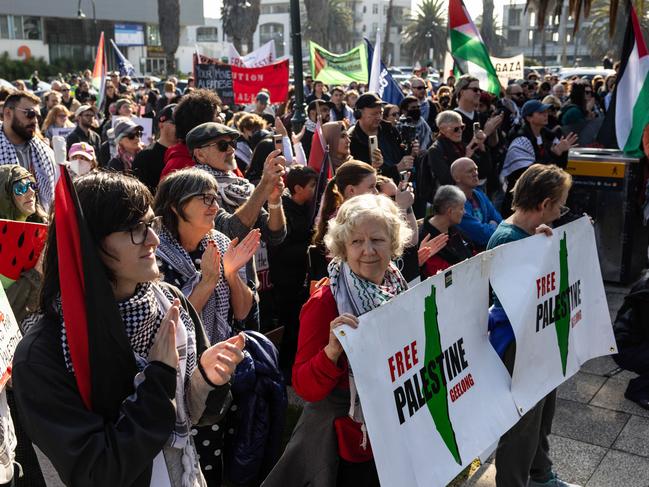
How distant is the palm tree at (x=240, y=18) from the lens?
148 ft

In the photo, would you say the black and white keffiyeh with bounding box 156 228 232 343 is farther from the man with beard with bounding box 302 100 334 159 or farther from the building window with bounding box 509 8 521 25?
the building window with bounding box 509 8 521 25

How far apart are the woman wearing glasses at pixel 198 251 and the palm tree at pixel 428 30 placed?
77490 millimetres

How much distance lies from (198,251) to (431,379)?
1220 mm

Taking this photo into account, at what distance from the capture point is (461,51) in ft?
34.7

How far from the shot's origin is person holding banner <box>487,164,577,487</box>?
3.60m

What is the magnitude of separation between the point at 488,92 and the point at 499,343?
767 centimetres

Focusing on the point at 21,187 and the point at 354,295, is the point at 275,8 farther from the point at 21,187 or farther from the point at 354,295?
the point at 354,295

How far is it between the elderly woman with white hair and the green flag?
10.9 metres

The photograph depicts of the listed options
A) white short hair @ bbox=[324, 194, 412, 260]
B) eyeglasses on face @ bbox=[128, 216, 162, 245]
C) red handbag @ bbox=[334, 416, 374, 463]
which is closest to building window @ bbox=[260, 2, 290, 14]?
white short hair @ bbox=[324, 194, 412, 260]

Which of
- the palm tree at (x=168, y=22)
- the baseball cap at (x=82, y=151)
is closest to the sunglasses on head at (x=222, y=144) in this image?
the baseball cap at (x=82, y=151)

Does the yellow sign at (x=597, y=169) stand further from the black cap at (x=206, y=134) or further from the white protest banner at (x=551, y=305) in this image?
the black cap at (x=206, y=134)

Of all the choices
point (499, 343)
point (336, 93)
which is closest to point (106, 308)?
point (499, 343)

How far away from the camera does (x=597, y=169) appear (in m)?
7.77

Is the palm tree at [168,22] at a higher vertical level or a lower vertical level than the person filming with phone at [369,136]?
higher
